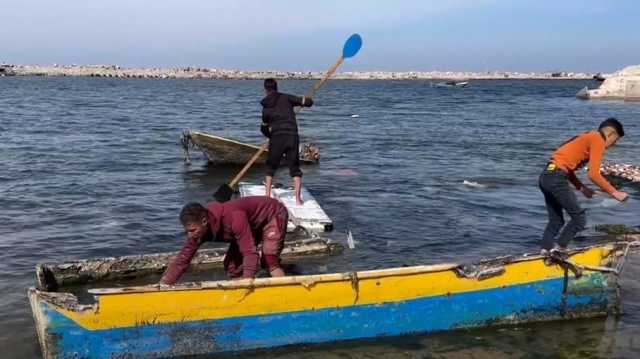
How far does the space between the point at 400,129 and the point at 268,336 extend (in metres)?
27.1

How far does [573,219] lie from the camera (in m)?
7.83

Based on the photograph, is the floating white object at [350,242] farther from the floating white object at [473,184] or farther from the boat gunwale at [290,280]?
the floating white object at [473,184]

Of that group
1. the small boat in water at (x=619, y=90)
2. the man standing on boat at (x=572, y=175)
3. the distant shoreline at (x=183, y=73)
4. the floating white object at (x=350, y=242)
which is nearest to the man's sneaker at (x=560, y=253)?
the man standing on boat at (x=572, y=175)

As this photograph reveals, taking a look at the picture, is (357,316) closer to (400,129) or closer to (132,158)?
(132,158)

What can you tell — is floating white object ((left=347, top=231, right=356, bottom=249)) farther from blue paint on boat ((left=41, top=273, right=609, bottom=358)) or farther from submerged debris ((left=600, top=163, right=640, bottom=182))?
submerged debris ((left=600, top=163, right=640, bottom=182))

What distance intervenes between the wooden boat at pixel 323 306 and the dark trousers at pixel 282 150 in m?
4.41

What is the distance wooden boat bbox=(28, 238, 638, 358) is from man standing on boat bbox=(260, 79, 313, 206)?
14.4ft

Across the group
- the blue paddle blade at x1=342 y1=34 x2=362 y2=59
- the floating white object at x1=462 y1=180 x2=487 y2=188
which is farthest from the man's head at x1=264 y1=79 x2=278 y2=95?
the floating white object at x1=462 y1=180 x2=487 y2=188

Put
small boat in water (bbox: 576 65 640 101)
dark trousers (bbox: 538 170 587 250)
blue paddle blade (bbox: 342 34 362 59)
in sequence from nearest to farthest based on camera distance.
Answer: dark trousers (bbox: 538 170 587 250) → blue paddle blade (bbox: 342 34 362 59) → small boat in water (bbox: 576 65 640 101)

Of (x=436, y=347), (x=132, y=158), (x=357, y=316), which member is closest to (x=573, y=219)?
(x=436, y=347)

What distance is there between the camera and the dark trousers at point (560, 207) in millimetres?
7781

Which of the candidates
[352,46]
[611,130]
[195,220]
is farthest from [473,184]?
[195,220]

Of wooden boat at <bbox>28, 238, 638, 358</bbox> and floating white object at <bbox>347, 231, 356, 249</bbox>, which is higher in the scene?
wooden boat at <bbox>28, 238, 638, 358</bbox>

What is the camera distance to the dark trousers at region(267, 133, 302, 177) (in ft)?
34.8
